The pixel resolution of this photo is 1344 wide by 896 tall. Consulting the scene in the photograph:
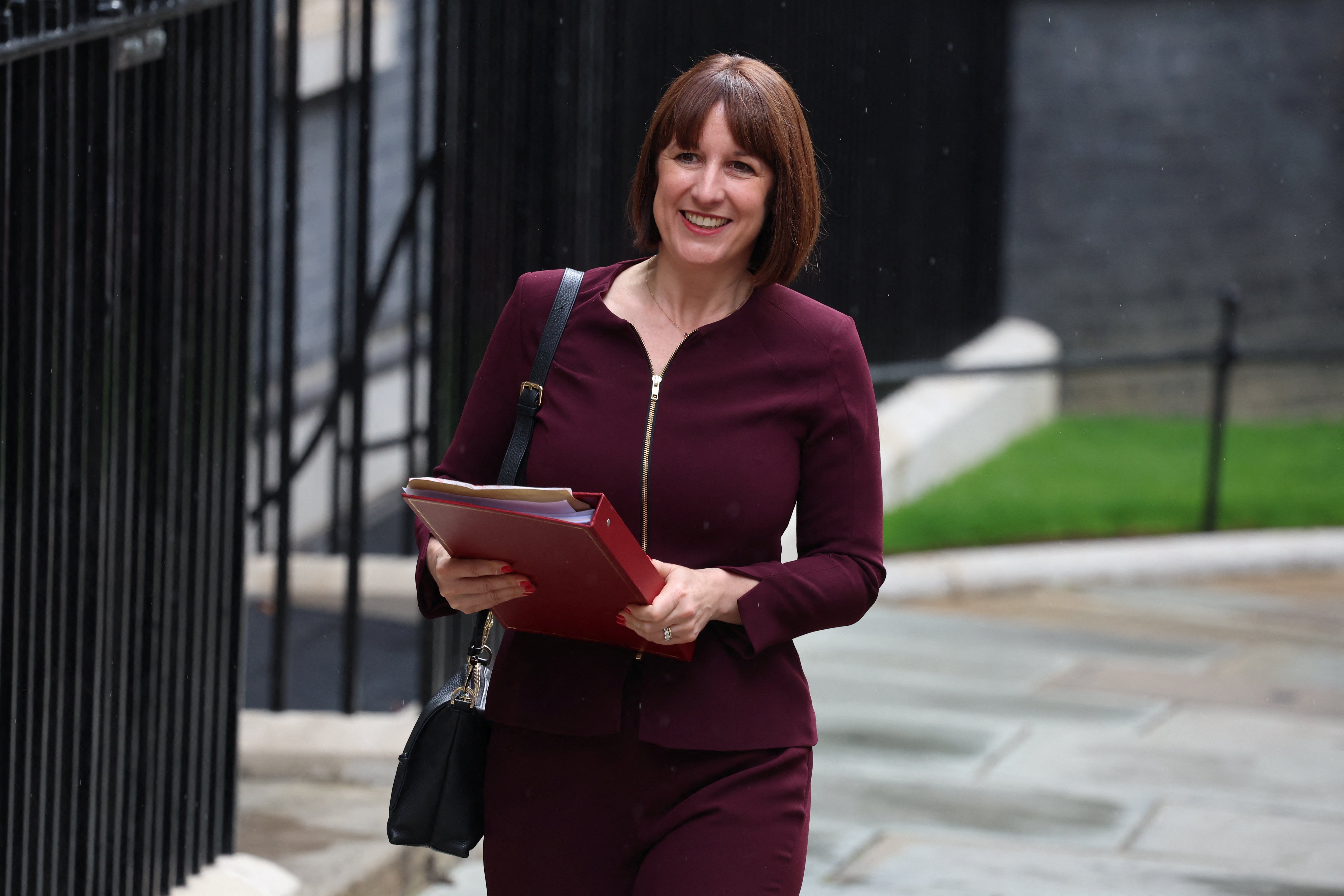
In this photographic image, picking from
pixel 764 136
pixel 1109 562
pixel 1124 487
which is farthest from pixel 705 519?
pixel 1124 487

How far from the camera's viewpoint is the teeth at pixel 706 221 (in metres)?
2.51

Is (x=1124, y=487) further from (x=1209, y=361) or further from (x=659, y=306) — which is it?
(x=659, y=306)

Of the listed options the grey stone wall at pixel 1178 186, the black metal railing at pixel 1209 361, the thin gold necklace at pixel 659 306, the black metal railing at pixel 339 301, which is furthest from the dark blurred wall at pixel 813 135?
the grey stone wall at pixel 1178 186

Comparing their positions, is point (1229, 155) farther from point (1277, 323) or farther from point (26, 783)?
point (26, 783)

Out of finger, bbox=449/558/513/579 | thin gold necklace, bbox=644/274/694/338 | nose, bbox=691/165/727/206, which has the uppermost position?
nose, bbox=691/165/727/206

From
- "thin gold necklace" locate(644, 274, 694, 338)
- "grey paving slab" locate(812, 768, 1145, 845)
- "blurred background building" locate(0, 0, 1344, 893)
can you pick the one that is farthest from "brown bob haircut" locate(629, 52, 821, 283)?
"grey paving slab" locate(812, 768, 1145, 845)

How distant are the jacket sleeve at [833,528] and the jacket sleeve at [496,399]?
0.40 meters

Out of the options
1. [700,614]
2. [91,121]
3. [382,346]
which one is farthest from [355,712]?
[382,346]

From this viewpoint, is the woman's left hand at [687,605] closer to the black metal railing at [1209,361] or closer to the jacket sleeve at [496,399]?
the jacket sleeve at [496,399]

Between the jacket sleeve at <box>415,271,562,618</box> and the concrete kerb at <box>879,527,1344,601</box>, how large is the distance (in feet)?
21.6

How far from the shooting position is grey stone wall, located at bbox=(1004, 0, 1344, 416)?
16047mm

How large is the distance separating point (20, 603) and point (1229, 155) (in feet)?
48.2

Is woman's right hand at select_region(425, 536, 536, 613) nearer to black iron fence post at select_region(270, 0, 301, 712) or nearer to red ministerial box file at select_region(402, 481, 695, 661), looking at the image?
red ministerial box file at select_region(402, 481, 695, 661)

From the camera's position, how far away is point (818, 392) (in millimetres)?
2504
